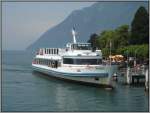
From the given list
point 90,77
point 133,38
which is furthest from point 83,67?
point 133,38

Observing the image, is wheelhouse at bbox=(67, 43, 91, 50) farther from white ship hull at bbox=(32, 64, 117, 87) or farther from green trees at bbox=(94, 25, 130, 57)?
green trees at bbox=(94, 25, 130, 57)

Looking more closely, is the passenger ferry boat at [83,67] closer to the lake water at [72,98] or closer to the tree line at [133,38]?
the lake water at [72,98]

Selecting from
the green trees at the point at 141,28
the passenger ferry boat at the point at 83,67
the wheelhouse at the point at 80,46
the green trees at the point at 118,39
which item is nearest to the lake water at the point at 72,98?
the passenger ferry boat at the point at 83,67

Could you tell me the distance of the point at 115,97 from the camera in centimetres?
3309

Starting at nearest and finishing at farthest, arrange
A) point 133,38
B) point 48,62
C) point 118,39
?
point 48,62 < point 133,38 < point 118,39

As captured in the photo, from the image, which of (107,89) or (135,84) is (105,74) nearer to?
(107,89)

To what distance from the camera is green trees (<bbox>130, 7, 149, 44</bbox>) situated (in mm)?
66938

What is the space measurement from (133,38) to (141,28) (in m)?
2.68

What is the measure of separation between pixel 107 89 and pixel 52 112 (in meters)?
11.5

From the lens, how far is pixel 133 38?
6956 cm

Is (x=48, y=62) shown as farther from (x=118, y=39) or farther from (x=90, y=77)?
(x=118, y=39)

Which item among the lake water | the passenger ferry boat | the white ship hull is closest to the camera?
the lake water

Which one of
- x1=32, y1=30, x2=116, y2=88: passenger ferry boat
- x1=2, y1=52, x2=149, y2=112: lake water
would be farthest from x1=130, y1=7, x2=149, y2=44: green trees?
x1=2, y1=52, x2=149, y2=112: lake water

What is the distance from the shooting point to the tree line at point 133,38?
200 ft
